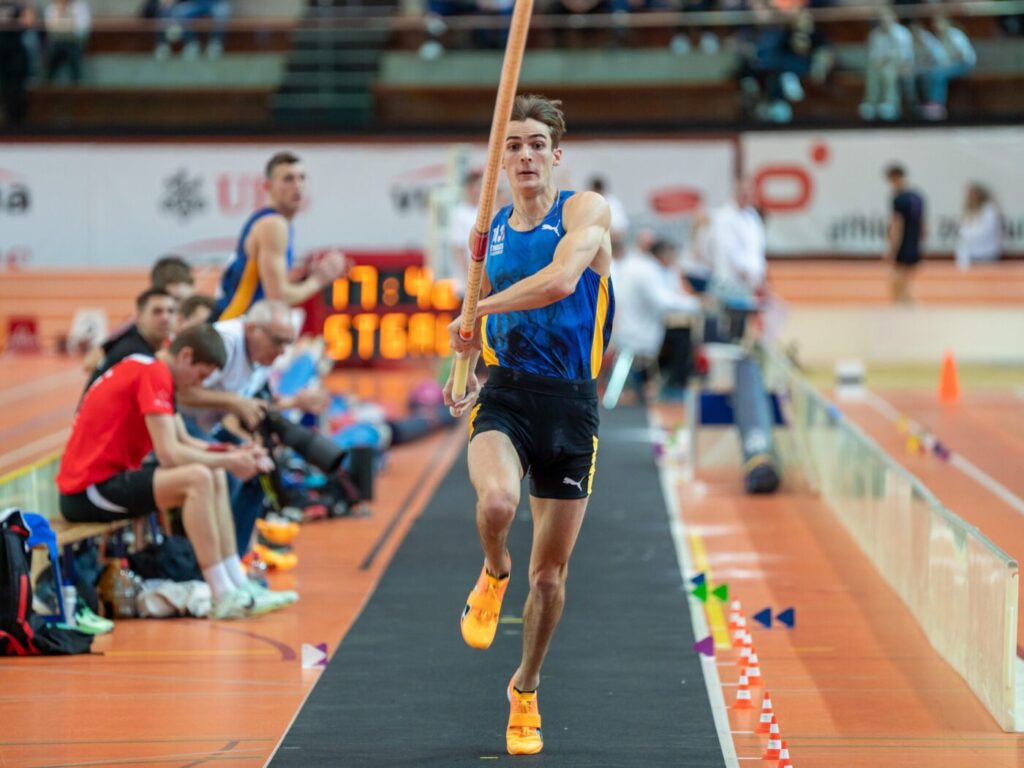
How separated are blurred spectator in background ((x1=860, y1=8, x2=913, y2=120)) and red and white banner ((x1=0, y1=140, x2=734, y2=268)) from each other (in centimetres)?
204

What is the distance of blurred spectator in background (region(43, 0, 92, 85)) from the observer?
2428 centimetres

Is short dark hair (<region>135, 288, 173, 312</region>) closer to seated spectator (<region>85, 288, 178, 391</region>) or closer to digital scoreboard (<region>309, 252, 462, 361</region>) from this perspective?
seated spectator (<region>85, 288, 178, 391</region>)

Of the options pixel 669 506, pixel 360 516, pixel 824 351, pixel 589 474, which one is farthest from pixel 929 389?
pixel 589 474

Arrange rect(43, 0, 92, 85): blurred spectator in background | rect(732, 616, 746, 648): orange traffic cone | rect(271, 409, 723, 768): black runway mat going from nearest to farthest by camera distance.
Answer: rect(271, 409, 723, 768): black runway mat, rect(732, 616, 746, 648): orange traffic cone, rect(43, 0, 92, 85): blurred spectator in background

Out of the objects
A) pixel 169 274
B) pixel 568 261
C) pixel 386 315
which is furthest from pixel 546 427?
pixel 386 315

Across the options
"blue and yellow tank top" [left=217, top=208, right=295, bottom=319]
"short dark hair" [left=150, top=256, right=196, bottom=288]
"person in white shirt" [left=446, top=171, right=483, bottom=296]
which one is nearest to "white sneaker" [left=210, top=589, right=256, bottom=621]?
"short dark hair" [left=150, top=256, right=196, bottom=288]

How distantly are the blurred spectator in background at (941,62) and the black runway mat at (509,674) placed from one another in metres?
13.9

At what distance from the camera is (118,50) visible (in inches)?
971

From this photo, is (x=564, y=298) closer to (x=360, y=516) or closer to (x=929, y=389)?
(x=360, y=516)

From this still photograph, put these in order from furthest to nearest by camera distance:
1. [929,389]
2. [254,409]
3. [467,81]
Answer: [467,81]
[929,389]
[254,409]

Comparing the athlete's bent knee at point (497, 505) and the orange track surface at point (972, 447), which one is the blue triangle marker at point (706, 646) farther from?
the athlete's bent knee at point (497, 505)

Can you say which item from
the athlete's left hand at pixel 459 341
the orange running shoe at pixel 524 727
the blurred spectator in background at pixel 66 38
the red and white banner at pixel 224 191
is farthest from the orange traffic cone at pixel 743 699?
the blurred spectator in background at pixel 66 38

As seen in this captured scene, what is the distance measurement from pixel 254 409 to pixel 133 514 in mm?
1025

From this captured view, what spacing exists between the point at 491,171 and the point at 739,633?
277 centimetres
